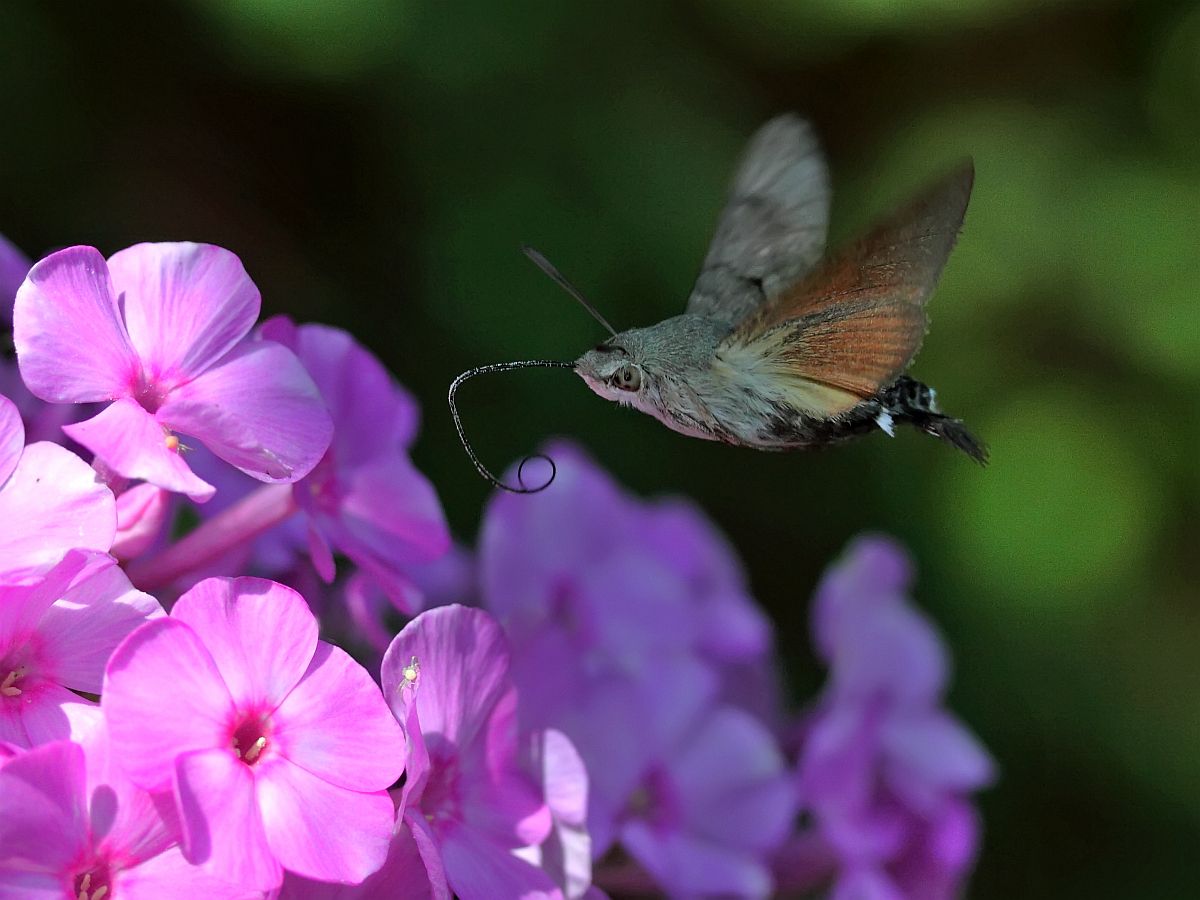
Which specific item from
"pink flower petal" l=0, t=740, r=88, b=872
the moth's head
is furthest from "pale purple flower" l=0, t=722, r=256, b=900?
the moth's head

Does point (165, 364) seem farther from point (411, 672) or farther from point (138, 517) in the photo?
point (411, 672)

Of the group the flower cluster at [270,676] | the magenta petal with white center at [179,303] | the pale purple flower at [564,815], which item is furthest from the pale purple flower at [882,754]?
the magenta petal with white center at [179,303]

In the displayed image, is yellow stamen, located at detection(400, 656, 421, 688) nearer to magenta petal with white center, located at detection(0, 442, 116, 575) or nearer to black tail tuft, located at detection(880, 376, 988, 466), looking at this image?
magenta petal with white center, located at detection(0, 442, 116, 575)

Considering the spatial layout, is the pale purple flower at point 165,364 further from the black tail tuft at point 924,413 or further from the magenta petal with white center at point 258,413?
the black tail tuft at point 924,413

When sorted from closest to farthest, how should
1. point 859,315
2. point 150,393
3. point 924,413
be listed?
point 150,393 < point 859,315 < point 924,413

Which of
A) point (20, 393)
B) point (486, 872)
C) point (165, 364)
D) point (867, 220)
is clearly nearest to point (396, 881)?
point (486, 872)

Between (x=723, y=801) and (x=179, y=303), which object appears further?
(x=723, y=801)

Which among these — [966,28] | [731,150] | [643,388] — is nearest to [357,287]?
[731,150]
